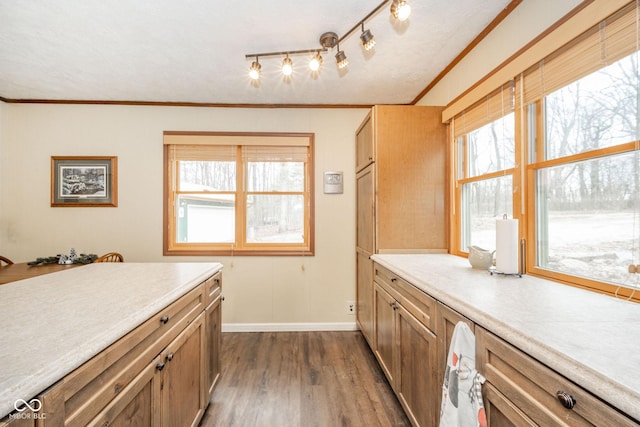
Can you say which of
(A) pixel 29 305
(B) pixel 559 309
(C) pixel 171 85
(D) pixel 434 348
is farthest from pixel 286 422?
(C) pixel 171 85

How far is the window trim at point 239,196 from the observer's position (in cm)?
310

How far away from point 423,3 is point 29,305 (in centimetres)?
243

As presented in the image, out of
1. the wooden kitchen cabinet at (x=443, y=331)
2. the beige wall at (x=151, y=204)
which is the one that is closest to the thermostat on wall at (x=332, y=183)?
the beige wall at (x=151, y=204)

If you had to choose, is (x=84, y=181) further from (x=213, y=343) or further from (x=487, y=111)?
(x=487, y=111)

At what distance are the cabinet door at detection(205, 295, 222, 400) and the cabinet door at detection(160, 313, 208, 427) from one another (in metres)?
0.09

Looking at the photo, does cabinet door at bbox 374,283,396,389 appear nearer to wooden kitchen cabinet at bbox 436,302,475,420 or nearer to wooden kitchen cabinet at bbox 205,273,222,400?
wooden kitchen cabinet at bbox 436,302,475,420

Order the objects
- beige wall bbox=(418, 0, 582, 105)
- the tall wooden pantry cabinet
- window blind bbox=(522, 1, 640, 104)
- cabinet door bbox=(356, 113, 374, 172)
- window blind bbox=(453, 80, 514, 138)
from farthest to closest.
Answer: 1. cabinet door bbox=(356, 113, 374, 172)
2. the tall wooden pantry cabinet
3. window blind bbox=(453, 80, 514, 138)
4. beige wall bbox=(418, 0, 582, 105)
5. window blind bbox=(522, 1, 640, 104)

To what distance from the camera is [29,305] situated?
1.02 metres

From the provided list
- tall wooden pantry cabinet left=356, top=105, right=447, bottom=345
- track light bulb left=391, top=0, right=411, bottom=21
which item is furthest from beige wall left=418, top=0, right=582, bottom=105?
track light bulb left=391, top=0, right=411, bottom=21

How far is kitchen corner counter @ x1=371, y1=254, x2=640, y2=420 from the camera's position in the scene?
584mm

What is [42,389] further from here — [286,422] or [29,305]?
[286,422]

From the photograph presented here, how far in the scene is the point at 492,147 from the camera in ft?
6.25

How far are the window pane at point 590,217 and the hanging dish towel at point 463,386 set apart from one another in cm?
75

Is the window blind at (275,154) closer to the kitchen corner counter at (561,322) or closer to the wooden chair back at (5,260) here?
the kitchen corner counter at (561,322)
